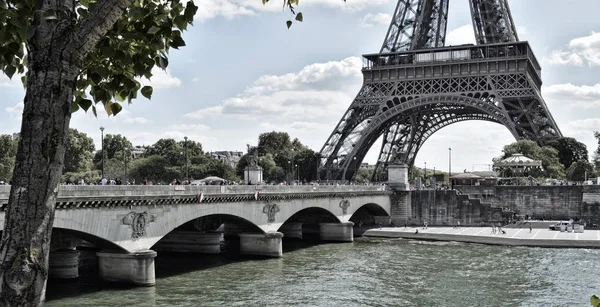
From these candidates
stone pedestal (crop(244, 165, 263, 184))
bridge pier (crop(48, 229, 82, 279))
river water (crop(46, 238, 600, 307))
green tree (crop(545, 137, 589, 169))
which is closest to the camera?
Answer: river water (crop(46, 238, 600, 307))

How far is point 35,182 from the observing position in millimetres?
5312

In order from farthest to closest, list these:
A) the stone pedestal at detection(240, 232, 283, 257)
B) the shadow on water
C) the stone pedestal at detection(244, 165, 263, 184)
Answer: the stone pedestal at detection(244, 165, 263, 184)
the stone pedestal at detection(240, 232, 283, 257)
the shadow on water

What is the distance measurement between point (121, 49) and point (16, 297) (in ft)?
8.82

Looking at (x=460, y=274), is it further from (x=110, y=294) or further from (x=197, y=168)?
(x=197, y=168)

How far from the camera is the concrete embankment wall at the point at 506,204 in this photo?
232ft

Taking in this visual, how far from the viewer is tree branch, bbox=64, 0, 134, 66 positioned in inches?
215

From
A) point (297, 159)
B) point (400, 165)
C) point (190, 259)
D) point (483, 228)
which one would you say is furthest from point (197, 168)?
point (190, 259)

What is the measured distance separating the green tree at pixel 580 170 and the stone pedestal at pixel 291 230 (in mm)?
47333

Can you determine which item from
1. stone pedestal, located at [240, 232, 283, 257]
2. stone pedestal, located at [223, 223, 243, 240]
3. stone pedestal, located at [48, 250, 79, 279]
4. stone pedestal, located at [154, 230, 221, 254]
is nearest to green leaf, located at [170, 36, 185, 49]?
stone pedestal, located at [48, 250, 79, 279]

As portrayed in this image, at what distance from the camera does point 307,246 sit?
55.4 m

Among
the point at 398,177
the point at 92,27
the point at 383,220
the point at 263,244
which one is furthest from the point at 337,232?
the point at 92,27

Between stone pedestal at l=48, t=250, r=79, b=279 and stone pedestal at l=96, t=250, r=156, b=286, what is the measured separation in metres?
3.35

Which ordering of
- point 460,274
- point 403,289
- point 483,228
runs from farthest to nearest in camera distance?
point 483,228 < point 460,274 < point 403,289

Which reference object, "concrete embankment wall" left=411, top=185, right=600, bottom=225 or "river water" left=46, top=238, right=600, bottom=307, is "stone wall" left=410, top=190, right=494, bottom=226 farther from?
"river water" left=46, top=238, right=600, bottom=307
